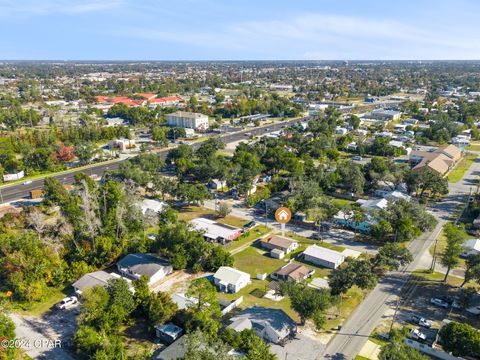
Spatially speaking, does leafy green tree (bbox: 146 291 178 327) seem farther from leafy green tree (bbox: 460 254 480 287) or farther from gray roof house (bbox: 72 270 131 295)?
leafy green tree (bbox: 460 254 480 287)

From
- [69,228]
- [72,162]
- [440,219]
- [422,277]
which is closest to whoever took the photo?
[422,277]

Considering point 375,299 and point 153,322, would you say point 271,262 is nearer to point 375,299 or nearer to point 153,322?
point 375,299

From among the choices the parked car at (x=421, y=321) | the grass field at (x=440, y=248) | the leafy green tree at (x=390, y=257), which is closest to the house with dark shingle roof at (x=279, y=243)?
the leafy green tree at (x=390, y=257)

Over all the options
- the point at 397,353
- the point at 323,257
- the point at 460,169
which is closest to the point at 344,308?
the point at 323,257

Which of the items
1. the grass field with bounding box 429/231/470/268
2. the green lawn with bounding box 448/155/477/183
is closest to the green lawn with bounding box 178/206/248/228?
the grass field with bounding box 429/231/470/268

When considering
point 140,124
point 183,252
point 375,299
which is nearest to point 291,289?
point 375,299

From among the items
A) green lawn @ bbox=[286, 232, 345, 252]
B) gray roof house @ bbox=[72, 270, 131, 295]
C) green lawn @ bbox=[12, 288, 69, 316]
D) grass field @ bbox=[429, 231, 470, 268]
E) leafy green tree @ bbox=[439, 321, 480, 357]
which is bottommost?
green lawn @ bbox=[12, 288, 69, 316]

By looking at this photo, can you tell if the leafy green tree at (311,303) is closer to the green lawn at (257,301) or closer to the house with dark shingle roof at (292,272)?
the green lawn at (257,301)

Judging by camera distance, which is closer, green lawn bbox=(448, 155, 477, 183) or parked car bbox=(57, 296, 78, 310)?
parked car bbox=(57, 296, 78, 310)
